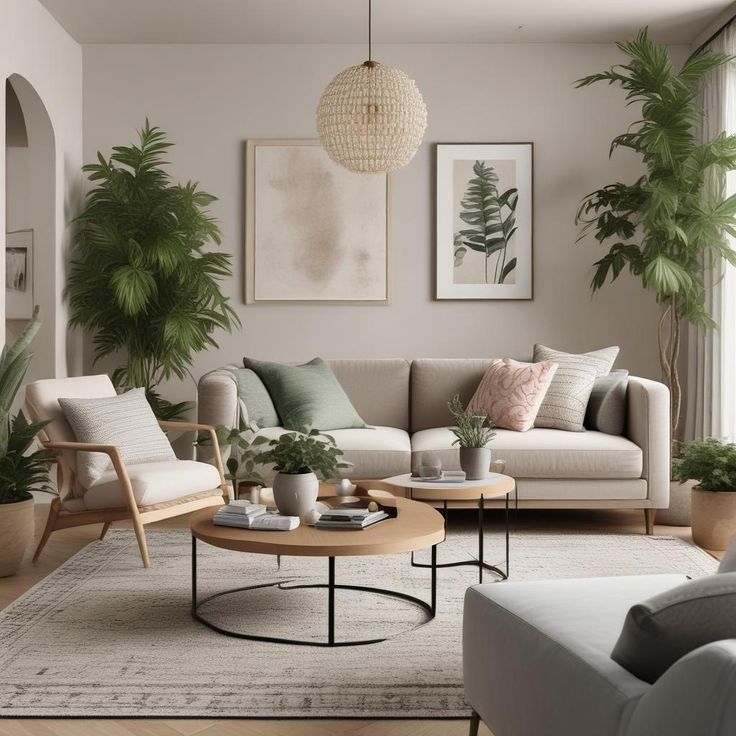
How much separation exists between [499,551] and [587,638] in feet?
8.52

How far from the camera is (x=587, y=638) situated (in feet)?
5.88

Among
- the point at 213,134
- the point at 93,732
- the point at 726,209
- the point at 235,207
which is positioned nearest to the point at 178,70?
the point at 213,134

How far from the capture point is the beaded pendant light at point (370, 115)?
4305 millimetres

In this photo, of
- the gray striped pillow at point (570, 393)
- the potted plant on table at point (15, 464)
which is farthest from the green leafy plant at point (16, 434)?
the gray striped pillow at point (570, 393)

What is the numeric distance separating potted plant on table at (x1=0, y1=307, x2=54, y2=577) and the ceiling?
2420 mm

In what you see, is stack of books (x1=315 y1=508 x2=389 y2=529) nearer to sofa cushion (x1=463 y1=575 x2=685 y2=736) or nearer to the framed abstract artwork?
sofa cushion (x1=463 y1=575 x2=685 y2=736)

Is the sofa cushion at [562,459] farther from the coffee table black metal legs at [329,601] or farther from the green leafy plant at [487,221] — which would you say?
the green leafy plant at [487,221]

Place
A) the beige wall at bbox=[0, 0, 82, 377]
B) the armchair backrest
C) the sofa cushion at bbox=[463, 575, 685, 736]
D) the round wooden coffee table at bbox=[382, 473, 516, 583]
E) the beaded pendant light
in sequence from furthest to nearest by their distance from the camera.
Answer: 1. the beige wall at bbox=[0, 0, 82, 377]
2. the beaded pendant light
3. the armchair backrest
4. the round wooden coffee table at bbox=[382, 473, 516, 583]
5. the sofa cushion at bbox=[463, 575, 685, 736]

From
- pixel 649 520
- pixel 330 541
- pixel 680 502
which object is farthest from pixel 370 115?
pixel 680 502

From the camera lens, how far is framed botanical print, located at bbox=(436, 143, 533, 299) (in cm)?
603

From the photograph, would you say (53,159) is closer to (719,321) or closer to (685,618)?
(719,321)

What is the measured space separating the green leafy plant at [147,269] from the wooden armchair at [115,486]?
1.33m

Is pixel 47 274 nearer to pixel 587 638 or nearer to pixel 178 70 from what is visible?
pixel 178 70

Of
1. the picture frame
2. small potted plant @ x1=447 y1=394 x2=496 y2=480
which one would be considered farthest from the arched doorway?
small potted plant @ x1=447 y1=394 x2=496 y2=480
